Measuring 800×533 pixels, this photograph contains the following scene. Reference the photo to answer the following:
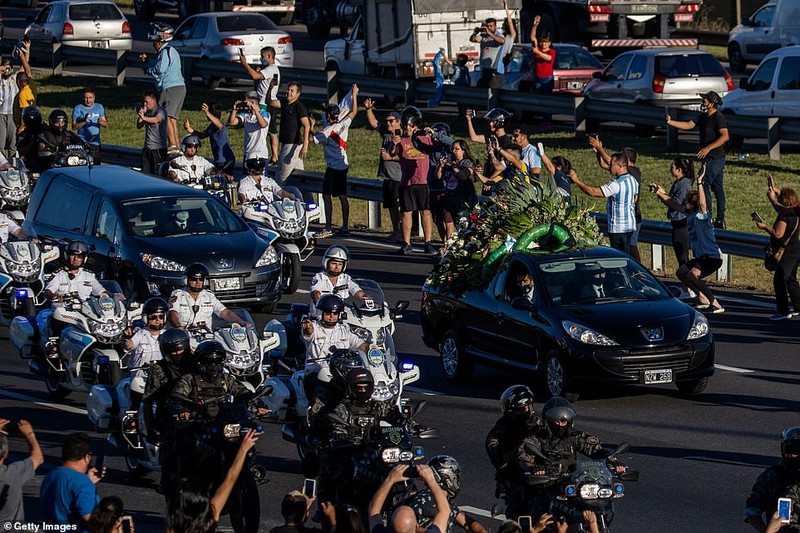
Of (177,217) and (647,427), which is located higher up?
(177,217)

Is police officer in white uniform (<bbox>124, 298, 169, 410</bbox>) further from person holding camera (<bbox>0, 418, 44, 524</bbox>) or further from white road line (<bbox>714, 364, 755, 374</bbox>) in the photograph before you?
white road line (<bbox>714, 364, 755, 374</bbox>)

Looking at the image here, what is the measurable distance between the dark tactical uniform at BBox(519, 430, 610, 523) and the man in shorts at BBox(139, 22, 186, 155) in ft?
58.4

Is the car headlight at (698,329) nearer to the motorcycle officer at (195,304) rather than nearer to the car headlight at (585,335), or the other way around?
the car headlight at (585,335)

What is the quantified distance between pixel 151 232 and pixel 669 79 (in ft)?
47.0

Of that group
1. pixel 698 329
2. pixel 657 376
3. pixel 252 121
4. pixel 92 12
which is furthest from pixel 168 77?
pixel 92 12

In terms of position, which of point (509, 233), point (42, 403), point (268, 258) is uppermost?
point (509, 233)

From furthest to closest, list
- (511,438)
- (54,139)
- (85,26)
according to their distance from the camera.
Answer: (85,26), (54,139), (511,438)

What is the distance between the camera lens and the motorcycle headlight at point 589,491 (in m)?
10.1

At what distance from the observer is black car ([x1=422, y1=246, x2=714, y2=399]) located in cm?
1602

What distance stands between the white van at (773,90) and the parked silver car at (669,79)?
1056mm

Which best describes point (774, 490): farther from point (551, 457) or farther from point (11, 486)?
point (11, 486)

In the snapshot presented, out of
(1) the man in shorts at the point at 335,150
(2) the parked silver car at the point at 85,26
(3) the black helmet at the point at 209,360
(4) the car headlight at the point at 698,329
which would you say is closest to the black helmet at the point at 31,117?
(1) the man in shorts at the point at 335,150

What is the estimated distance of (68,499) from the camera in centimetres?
979

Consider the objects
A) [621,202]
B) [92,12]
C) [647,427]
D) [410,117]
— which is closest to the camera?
[647,427]
